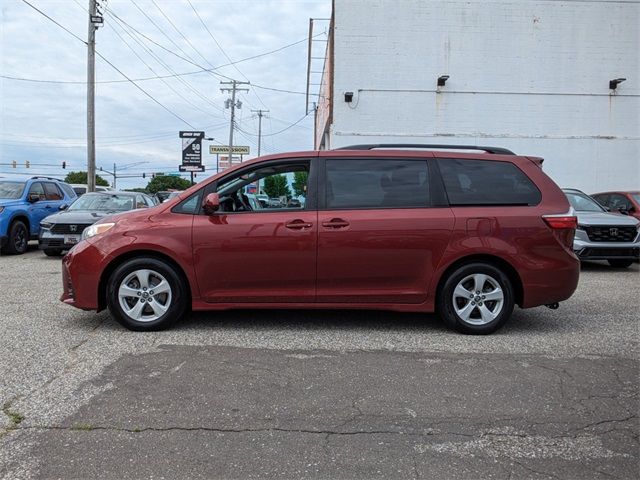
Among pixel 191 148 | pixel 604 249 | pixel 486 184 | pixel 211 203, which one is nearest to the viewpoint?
pixel 211 203

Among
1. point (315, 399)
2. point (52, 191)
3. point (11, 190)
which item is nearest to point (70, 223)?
point (11, 190)

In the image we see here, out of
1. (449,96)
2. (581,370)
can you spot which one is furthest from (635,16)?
(581,370)

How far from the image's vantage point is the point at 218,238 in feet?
16.8

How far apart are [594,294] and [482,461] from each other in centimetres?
566

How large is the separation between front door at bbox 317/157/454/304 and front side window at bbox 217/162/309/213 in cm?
26

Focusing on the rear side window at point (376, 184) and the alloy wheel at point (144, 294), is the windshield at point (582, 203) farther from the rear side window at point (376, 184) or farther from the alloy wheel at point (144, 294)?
the alloy wheel at point (144, 294)

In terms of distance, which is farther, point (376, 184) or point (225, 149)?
point (225, 149)

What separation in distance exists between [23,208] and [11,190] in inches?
31.8

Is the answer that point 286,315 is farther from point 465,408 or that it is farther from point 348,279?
point 465,408

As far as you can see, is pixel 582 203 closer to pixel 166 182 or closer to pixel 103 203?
pixel 103 203

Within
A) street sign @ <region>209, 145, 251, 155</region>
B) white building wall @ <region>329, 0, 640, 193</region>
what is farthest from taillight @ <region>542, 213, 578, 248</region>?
street sign @ <region>209, 145, 251, 155</region>

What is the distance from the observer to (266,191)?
543 centimetres

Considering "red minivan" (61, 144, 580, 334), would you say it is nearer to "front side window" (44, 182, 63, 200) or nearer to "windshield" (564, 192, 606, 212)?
"windshield" (564, 192, 606, 212)

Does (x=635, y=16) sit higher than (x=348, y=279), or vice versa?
(x=635, y=16)
